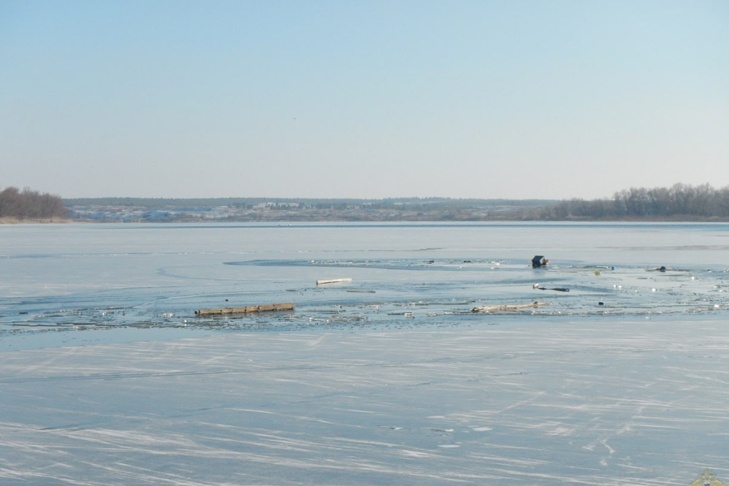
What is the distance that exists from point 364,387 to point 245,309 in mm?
6381

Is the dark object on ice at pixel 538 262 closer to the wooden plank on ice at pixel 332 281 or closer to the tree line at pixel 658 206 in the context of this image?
the wooden plank on ice at pixel 332 281

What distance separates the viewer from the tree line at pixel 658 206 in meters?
97.8

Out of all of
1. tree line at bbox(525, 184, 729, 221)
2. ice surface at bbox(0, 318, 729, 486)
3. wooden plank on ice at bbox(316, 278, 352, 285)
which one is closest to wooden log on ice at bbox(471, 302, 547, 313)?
ice surface at bbox(0, 318, 729, 486)

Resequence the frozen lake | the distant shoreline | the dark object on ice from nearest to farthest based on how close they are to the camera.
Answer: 1. the frozen lake
2. the dark object on ice
3. the distant shoreline

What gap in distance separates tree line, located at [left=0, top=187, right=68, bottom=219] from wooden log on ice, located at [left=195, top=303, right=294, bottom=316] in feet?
302

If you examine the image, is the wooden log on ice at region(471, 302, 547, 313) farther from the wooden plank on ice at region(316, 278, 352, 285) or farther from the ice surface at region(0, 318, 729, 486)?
the wooden plank on ice at region(316, 278, 352, 285)

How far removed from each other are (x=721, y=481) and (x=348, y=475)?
2.20 m

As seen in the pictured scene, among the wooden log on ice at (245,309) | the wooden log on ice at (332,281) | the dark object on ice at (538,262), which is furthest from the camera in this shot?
the dark object on ice at (538,262)

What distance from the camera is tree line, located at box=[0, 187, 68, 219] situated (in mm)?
100312

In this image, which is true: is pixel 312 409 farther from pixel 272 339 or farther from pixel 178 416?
pixel 272 339

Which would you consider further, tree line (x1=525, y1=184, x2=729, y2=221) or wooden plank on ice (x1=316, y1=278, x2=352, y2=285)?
tree line (x1=525, y1=184, x2=729, y2=221)

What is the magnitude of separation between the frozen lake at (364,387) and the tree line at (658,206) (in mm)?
85403

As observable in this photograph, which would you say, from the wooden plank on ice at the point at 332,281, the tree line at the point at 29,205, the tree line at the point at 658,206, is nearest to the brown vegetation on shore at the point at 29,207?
the tree line at the point at 29,205

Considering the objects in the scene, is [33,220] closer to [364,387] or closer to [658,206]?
[658,206]
